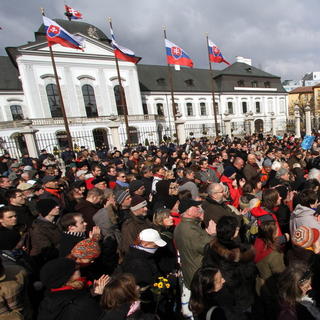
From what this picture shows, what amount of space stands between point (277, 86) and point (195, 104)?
67.3ft

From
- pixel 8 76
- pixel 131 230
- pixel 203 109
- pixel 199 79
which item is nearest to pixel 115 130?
pixel 131 230

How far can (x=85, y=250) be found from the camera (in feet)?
7.72

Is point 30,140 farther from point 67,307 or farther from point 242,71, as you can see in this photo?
point 242,71

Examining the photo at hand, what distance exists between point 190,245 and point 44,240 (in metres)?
2.10

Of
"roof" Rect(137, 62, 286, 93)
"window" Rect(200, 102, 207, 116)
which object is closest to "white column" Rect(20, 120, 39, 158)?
"roof" Rect(137, 62, 286, 93)

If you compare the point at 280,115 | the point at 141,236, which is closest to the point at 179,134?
the point at 141,236

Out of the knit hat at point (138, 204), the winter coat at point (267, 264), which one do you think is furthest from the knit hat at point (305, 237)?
the knit hat at point (138, 204)

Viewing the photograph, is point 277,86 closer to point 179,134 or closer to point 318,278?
point 179,134

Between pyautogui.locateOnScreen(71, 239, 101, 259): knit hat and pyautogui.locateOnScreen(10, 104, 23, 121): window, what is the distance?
3055cm

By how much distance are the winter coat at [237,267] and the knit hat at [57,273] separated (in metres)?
1.44

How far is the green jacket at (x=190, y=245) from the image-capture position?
2.61 metres

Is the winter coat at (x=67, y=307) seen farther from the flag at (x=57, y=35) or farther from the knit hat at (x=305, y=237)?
the flag at (x=57, y=35)

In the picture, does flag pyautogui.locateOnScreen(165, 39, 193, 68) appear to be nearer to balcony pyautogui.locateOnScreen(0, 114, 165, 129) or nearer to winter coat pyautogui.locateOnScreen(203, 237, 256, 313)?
balcony pyautogui.locateOnScreen(0, 114, 165, 129)

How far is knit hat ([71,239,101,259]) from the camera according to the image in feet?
7.63
